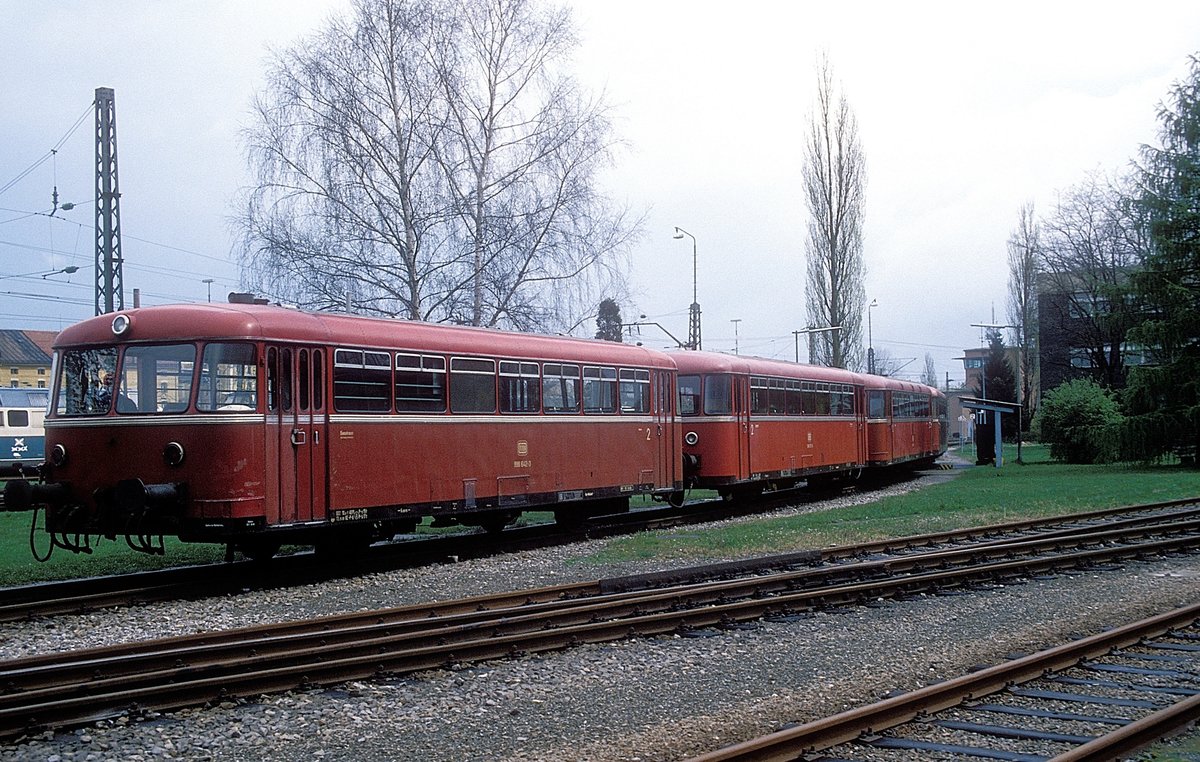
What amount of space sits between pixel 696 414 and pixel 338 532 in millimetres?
9233

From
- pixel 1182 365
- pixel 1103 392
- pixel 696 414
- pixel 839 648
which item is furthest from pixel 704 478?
pixel 1103 392

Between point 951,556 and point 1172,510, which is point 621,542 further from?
point 1172,510

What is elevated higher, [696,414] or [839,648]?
[696,414]

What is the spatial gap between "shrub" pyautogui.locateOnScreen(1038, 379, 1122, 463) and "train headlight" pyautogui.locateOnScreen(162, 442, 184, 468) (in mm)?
33728

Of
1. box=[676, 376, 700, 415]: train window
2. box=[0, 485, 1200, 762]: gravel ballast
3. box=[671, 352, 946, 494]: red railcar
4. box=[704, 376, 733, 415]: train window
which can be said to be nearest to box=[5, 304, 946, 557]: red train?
box=[0, 485, 1200, 762]: gravel ballast

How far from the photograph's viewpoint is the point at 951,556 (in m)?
14.0

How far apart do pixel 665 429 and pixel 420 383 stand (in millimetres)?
6845

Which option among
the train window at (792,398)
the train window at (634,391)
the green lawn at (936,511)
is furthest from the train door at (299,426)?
the train window at (792,398)

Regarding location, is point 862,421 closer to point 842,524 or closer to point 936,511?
point 936,511

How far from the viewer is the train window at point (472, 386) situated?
15.2m

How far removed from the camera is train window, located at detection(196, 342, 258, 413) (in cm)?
1227

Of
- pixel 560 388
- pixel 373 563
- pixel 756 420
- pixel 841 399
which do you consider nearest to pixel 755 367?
pixel 756 420

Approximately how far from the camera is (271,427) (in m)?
12.5

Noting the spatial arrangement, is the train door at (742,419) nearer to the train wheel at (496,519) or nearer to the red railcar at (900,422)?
the train wheel at (496,519)
